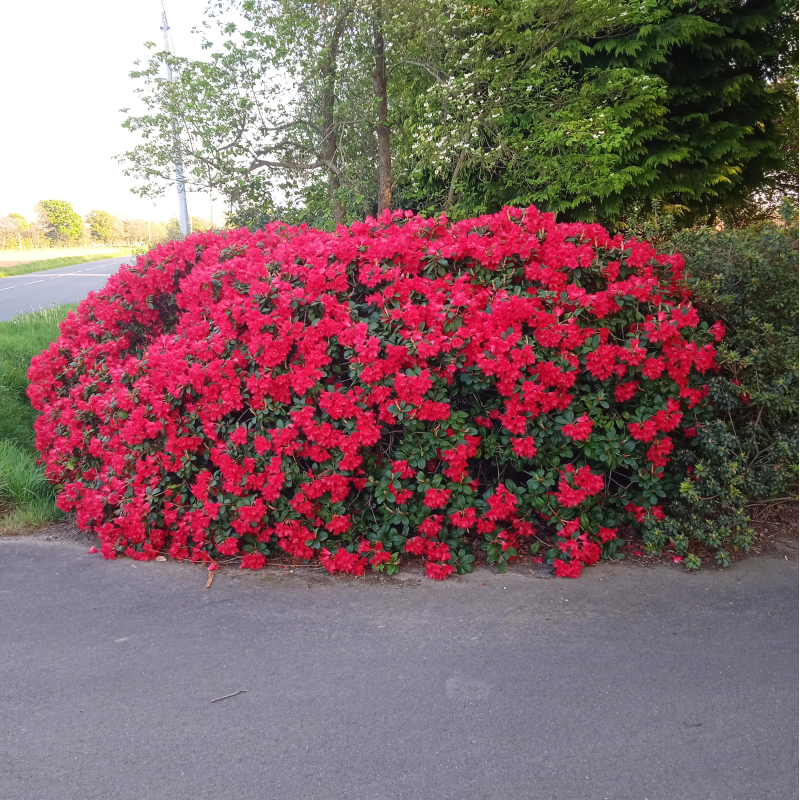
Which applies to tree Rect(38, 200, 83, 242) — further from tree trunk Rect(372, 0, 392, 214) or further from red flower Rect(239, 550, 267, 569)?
red flower Rect(239, 550, 267, 569)

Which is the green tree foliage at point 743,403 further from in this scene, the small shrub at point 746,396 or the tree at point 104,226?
the tree at point 104,226

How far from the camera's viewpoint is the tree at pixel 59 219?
54.1m

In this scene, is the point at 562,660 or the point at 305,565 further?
the point at 305,565

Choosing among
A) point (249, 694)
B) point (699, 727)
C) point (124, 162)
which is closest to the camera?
point (699, 727)

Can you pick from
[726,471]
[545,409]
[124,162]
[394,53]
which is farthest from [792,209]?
[124,162]

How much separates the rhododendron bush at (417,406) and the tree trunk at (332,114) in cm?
716

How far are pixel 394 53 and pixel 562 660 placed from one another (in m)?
9.60

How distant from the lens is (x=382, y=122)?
10070 millimetres

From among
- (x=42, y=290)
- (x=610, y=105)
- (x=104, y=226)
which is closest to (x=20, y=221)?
(x=104, y=226)

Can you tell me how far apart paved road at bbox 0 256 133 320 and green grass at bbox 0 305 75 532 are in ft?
17.8

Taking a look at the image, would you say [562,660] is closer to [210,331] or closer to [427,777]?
[427,777]

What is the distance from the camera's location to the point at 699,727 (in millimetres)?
2057

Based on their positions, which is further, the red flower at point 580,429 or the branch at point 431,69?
the branch at point 431,69

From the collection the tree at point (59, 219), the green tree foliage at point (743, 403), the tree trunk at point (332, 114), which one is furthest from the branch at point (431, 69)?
the tree at point (59, 219)
